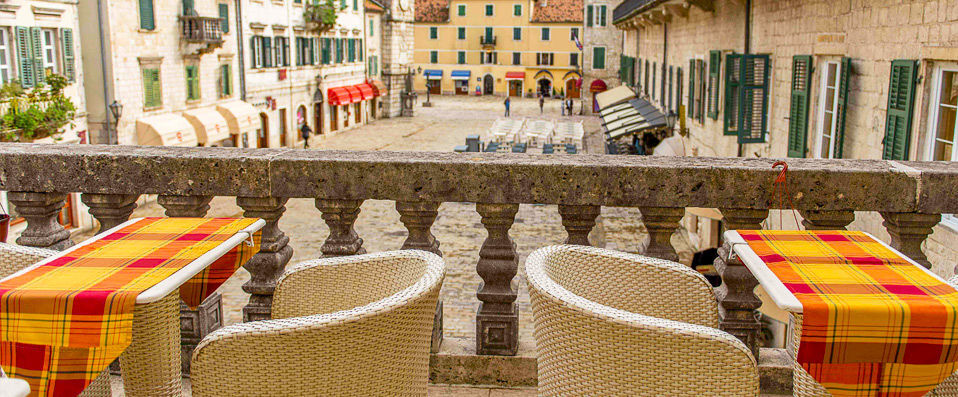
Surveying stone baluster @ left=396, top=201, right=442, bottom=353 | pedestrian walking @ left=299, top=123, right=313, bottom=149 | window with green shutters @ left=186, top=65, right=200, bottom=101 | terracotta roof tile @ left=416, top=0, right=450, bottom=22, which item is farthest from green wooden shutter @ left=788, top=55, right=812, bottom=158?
terracotta roof tile @ left=416, top=0, right=450, bottom=22

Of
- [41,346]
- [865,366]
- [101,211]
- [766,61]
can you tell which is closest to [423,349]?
[41,346]

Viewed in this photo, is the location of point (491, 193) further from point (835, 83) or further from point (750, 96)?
point (750, 96)

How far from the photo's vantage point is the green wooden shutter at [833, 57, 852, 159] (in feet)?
31.3

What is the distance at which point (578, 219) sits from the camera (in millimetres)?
3781

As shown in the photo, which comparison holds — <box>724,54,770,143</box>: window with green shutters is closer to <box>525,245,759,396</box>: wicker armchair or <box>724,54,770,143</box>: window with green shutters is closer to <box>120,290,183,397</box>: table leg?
<box>525,245,759,396</box>: wicker armchair

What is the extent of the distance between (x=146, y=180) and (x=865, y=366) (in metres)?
3.03

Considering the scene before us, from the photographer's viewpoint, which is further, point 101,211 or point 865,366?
point 101,211

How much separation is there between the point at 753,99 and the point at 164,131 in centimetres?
1806

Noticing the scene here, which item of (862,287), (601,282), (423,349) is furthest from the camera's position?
(601,282)

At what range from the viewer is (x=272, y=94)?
1398 inches

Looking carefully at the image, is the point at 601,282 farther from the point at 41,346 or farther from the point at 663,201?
the point at 41,346

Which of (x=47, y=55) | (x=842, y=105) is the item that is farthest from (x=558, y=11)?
(x=842, y=105)

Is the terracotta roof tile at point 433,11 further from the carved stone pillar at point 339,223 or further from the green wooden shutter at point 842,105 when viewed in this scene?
the carved stone pillar at point 339,223

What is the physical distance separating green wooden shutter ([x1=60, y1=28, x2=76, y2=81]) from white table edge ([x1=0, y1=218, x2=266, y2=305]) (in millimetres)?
20795
